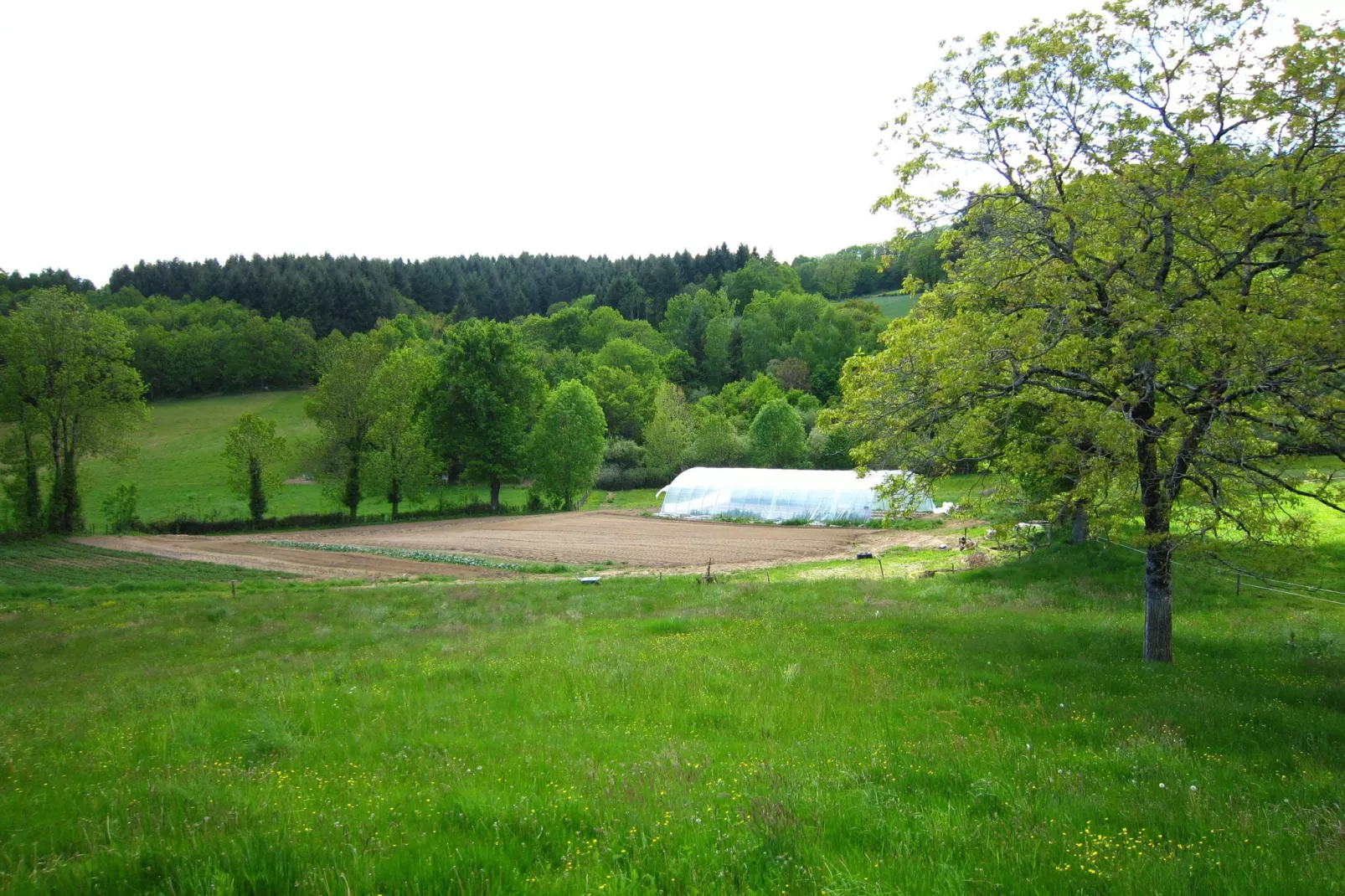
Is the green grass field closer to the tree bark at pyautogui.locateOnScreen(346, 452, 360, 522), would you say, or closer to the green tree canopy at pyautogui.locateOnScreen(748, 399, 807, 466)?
the tree bark at pyautogui.locateOnScreen(346, 452, 360, 522)

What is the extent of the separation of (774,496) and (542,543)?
2114 cm

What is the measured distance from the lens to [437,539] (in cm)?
5081

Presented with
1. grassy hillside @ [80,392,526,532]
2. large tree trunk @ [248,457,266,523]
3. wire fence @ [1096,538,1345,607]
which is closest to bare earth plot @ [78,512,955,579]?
large tree trunk @ [248,457,266,523]

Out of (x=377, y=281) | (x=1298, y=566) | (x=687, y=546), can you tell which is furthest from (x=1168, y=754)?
(x=377, y=281)

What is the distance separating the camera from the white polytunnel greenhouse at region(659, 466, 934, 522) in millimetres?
57719

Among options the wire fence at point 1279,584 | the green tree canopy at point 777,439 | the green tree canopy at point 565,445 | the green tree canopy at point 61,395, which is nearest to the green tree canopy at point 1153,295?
the wire fence at point 1279,584

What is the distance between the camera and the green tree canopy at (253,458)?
5975cm

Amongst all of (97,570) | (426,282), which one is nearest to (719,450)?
(97,570)

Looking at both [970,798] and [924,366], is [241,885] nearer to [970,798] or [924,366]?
[970,798]

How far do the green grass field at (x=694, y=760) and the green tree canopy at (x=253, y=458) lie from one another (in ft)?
153

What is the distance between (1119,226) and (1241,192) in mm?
1671

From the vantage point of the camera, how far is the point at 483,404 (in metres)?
67.2

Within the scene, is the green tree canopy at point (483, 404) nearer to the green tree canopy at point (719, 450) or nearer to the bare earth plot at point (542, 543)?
the bare earth plot at point (542, 543)

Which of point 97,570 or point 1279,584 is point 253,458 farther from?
point 1279,584
